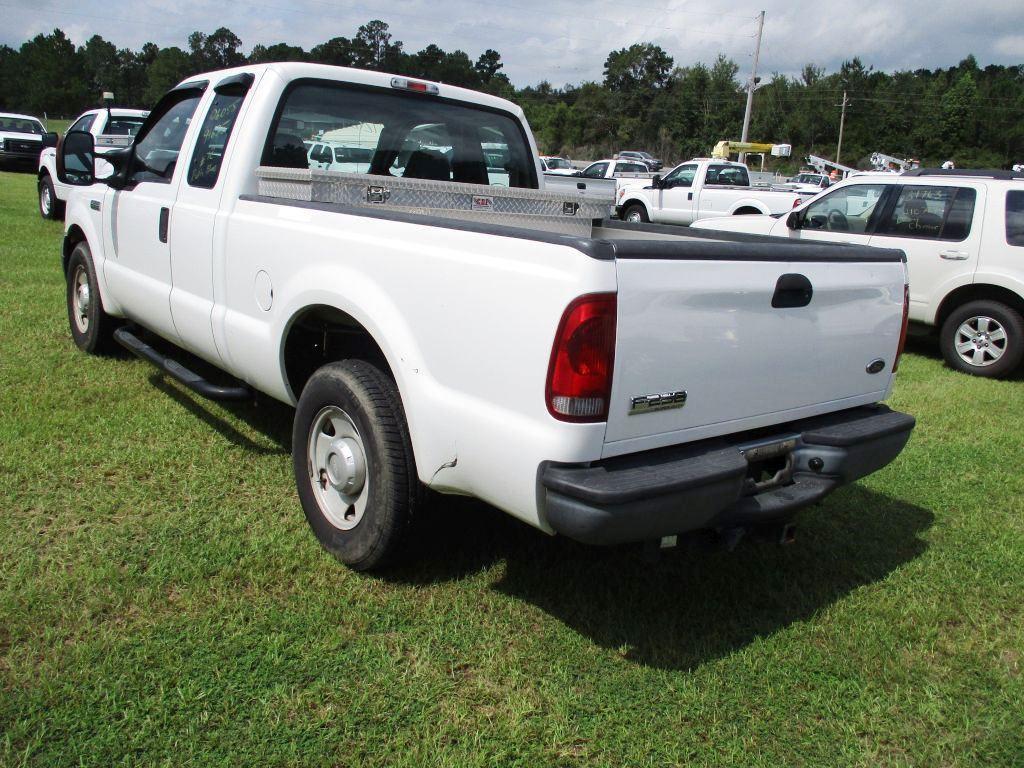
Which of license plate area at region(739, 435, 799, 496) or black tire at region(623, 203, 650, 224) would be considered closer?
license plate area at region(739, 435, 799, 496)

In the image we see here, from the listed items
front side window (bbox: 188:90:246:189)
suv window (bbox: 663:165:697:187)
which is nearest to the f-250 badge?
front side window (bbox: 188:90:246:189)

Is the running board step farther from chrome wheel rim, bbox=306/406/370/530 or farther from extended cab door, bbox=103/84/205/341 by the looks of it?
chrome wheel rim, bbox=306/406/370/530

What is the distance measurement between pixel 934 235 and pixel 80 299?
7276 millimetres

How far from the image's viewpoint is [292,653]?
9.38 ft

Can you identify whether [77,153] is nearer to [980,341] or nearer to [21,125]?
[980,341]

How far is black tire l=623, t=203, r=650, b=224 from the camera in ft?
66.2

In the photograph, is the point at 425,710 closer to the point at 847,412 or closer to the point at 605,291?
the point at 605,291

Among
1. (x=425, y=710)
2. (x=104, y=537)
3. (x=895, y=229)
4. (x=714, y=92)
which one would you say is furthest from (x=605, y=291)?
(x=714, y=92)

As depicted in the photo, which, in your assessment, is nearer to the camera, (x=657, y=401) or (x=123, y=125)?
(x=657, y=401)

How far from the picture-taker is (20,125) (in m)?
23.0

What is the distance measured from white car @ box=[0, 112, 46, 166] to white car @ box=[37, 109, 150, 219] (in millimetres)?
9785

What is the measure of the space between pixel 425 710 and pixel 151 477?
7.22 ft

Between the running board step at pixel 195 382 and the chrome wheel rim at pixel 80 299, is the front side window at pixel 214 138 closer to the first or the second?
the running board step at pixel 195 382

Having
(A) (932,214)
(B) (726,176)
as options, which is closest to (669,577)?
(A) (932,214)
